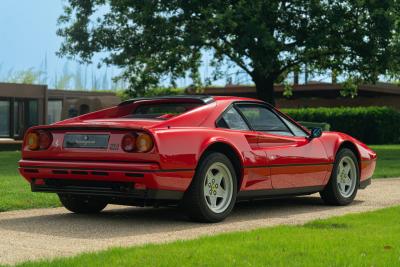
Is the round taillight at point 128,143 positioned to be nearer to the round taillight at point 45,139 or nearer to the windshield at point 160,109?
the windshield at point 160,109

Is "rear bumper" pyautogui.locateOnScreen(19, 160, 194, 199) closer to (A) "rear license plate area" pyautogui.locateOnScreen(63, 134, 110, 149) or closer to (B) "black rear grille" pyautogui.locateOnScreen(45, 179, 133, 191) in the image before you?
(B) "black rear grille" pyautogui.locateOnScreen(45, 179, 133, 191)

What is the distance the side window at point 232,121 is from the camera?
319 inches

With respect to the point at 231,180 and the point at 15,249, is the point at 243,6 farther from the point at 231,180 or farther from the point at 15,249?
the point at 15,249

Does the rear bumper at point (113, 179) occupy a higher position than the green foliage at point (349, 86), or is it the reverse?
the green foliage at point (349, 86)

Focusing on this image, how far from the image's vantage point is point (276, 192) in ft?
27.9

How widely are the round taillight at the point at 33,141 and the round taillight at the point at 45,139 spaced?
0.04 metres

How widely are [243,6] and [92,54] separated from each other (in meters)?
7.26

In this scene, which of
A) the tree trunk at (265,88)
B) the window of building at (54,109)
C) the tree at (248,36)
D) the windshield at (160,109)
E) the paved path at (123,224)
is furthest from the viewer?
the window of building at (54,109)

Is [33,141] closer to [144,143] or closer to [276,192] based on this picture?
[144,143]

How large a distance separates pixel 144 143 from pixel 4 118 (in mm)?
29778

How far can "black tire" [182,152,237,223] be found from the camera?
7410 mm

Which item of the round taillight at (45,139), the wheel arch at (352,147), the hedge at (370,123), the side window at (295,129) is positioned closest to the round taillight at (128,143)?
the round taillight at (45,139)

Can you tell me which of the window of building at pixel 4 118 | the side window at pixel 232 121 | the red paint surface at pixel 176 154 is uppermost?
the side window at pixel 232 121

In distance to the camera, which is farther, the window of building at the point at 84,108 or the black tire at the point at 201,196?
the window of building at the point at 84,108
